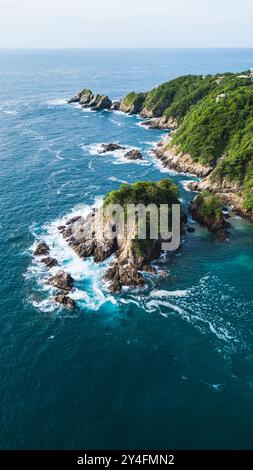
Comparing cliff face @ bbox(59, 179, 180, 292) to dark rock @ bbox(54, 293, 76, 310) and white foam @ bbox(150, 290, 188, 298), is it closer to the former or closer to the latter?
white foam @ bbox(150, 290, 188, 298)

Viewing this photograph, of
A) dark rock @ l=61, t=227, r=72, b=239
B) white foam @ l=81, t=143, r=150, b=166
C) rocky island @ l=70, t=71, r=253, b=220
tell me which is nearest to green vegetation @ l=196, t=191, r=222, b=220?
rocky island @ l=70, t=71, r=253, b=220

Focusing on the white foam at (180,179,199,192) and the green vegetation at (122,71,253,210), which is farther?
the white foam at (180,179,199,192)

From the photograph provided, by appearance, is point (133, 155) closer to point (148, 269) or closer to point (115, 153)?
point (115, 153)

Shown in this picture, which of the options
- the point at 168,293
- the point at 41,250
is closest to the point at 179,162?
the point at 41,250

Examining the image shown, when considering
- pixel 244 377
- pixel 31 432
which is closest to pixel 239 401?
pixel 244 377

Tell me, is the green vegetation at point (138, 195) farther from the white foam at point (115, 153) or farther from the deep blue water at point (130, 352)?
the white foam at point (115, 153)

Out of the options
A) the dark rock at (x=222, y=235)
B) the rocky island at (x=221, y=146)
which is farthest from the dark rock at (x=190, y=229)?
the rocky island at (x=221, y=146)

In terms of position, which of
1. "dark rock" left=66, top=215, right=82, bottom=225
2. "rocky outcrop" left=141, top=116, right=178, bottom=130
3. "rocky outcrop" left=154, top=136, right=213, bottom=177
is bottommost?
"dark rock" left=66, top=215, right=82, bottom=225
